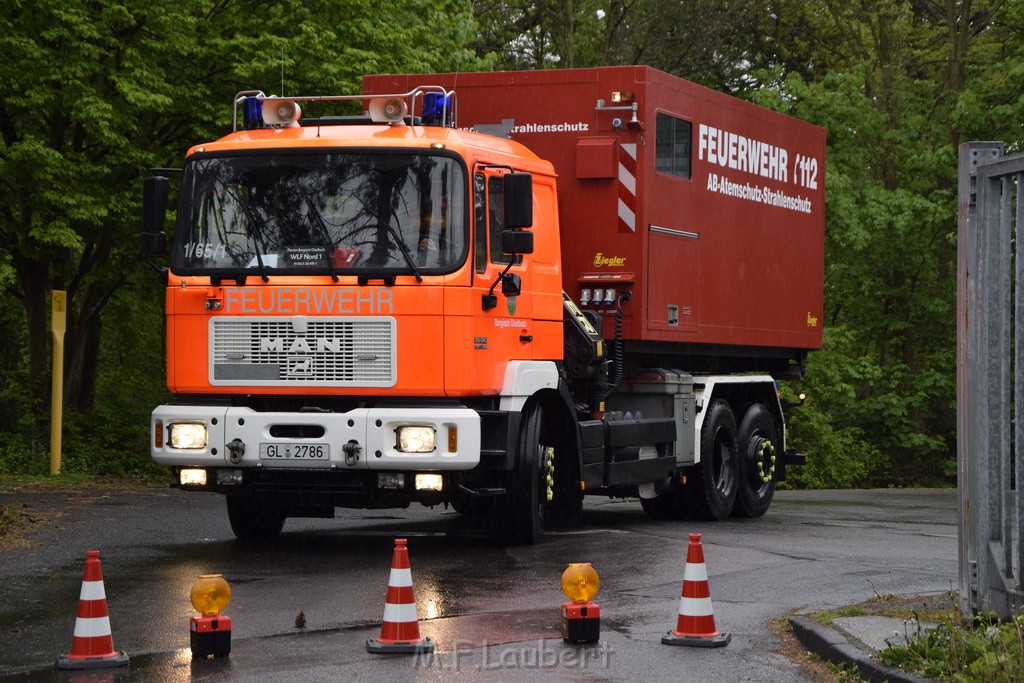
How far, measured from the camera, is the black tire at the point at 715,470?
52.4 ft

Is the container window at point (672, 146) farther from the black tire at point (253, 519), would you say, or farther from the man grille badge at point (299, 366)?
the black tire at point (253, 519)

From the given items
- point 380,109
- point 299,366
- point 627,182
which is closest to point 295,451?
point 299,366

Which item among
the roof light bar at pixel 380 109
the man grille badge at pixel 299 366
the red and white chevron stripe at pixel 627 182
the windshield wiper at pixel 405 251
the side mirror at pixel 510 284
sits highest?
the roof light bar at pixel 380 109

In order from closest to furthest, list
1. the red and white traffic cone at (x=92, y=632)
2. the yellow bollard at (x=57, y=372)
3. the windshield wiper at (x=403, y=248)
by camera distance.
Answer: the red and white traffic cone at (x=92, y=632), the windshield wiper at (x=403, y=248), the yellow bollard at (x=57, y=372)

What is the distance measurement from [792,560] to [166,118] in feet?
44.6

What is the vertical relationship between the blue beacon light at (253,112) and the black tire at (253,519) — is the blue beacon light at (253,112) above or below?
above

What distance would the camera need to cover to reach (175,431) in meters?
11.9

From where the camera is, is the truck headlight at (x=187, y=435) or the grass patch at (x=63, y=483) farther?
the grass patch at (x=63, y=483)

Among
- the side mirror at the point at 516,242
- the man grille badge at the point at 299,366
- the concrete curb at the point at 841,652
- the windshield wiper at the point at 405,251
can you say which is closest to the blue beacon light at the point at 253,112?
the windshield wiper at the point at 405,251

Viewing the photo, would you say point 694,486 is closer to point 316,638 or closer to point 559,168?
point 559,168

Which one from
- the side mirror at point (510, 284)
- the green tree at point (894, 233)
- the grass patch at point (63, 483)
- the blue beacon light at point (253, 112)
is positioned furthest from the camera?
the green tree at point (894, 233)

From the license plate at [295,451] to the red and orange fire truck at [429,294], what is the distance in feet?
0.05

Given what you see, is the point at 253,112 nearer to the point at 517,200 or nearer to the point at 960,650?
the point at 517,200

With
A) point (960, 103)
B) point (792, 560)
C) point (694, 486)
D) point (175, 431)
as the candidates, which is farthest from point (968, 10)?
point (175, 431)
